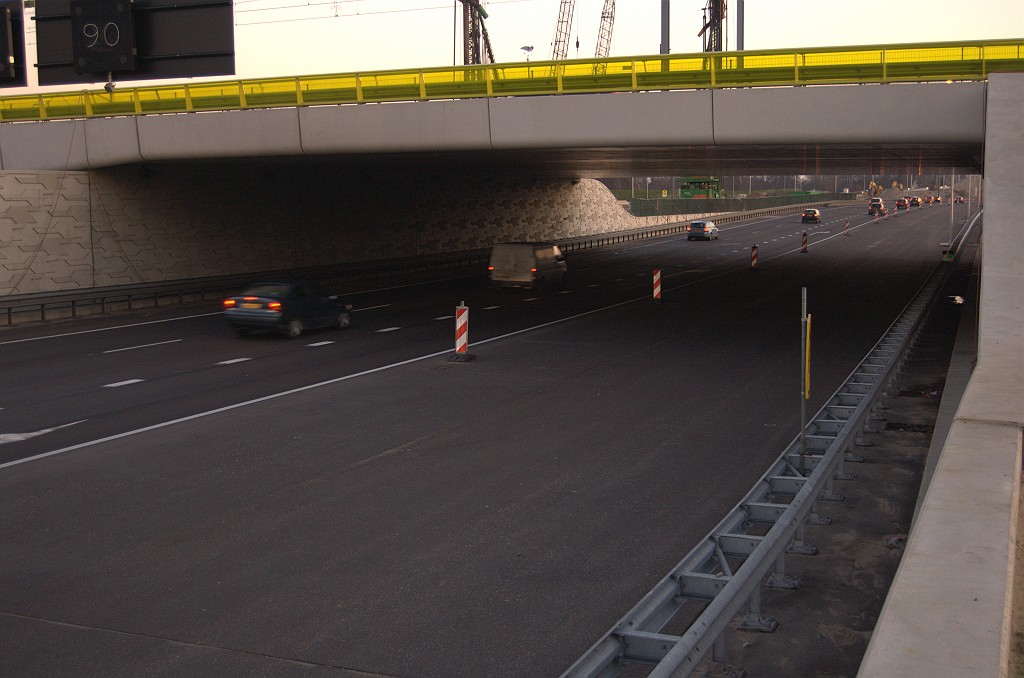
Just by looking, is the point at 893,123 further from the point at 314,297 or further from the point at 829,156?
the point at 314,297

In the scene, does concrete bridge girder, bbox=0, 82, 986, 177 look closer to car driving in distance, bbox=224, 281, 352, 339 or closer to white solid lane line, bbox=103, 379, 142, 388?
car driving in distance, bbox=224, 281, 352, 339

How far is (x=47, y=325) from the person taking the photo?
2598 cm

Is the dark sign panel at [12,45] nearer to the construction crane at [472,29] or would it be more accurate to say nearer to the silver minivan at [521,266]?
the silver minivan at [521,266]

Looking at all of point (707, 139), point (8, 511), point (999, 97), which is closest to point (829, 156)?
point (707, 139)

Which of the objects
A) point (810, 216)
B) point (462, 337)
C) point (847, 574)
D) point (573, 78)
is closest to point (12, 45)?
A: point (462, 337)

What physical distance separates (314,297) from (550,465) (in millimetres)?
13863

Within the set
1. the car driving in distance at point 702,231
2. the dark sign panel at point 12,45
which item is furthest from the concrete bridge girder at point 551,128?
the car driving in distance at point 702,231

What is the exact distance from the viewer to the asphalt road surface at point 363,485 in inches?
269

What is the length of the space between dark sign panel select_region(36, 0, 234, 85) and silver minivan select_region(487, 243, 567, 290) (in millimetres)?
15580

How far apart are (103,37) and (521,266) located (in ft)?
57.1

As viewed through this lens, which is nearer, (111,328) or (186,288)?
(111,328)

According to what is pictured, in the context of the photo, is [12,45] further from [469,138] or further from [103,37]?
[469,138]

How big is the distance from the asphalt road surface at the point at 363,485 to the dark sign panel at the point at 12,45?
5.59m

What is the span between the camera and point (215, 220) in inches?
1316
